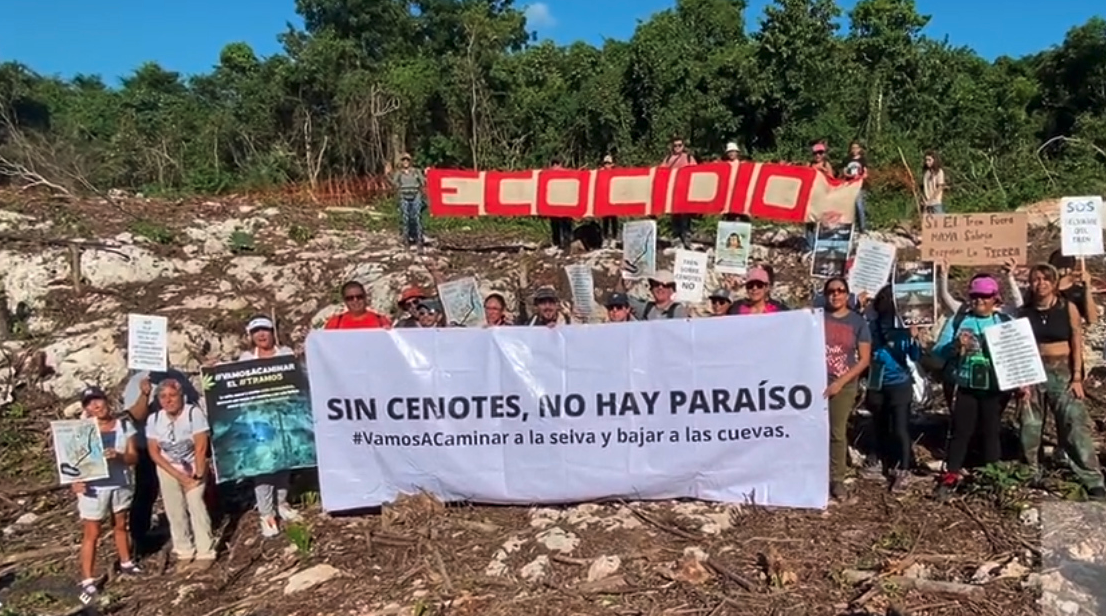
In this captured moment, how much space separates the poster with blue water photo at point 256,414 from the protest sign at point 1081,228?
5056 millimetres

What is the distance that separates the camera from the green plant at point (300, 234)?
50.4ft

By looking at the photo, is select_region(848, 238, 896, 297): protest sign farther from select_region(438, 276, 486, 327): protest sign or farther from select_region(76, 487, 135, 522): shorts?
select_region(76, 487, 135, 522): shorts

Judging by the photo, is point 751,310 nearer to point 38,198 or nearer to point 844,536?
point 844,536

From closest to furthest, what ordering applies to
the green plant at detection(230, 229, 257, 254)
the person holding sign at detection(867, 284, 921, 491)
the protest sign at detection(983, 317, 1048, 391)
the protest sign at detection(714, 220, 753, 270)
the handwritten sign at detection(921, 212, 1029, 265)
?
1. the protest sign at detection(983, 317, 1048, 391)
2. the person holding sign at detection(867, 284, 921, 491)
3. the handwritten sign at detection(921, 212, 1029, 265)
4. the protest sign at detection(714, 220, 753, 270)
5. the green plant at detection(230, 229, 257, 254)

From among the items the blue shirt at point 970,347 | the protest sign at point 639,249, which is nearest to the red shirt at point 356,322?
the protest sign at point 639,249

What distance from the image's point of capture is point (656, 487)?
21.9 feet

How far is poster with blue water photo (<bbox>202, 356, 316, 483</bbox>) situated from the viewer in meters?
6.78

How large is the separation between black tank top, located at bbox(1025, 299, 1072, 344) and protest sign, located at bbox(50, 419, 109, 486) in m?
5.62

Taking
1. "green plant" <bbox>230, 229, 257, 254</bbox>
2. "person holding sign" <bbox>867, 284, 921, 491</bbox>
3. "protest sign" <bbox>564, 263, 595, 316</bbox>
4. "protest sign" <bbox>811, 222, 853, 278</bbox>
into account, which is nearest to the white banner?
"person holding sign" <bbox>867, 284, 921, 491</bbox>

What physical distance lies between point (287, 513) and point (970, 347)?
4.49 meters

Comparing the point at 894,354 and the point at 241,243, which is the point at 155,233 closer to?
the point at 241,243

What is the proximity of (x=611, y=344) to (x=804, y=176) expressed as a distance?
19.6 feet

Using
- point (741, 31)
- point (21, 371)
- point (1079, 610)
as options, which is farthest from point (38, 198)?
point (741, 31)

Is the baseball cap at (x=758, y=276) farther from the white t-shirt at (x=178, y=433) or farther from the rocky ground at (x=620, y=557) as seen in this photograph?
the white t-shirt at (x=178, y=433)
